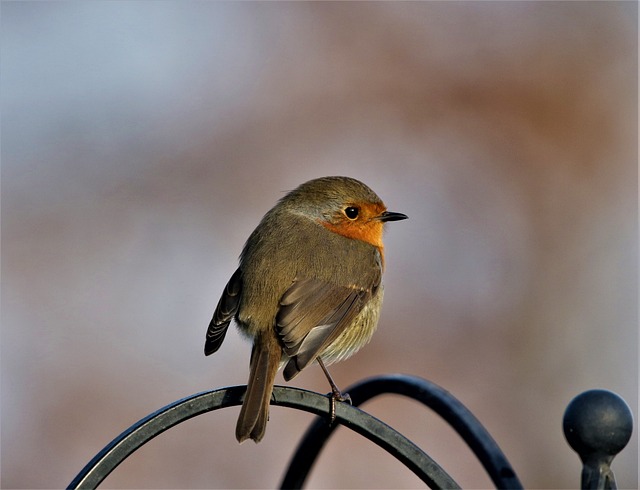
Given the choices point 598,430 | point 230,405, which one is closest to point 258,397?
point 230,405

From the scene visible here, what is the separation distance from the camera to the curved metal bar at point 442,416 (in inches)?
112

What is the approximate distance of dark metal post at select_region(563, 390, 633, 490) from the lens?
2.54 metres

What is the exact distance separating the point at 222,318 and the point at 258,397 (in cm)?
61

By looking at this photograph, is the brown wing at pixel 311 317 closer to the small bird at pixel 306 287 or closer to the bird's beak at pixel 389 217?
the small bird at pixel 306 287

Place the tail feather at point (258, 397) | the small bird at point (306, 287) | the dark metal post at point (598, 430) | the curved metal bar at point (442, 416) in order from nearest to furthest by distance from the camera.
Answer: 1. the dark metal post at point (598, 430)
2. the tail feather at point (258, 397)
3. the curved metal bar at point (442, 416)
4. the small bird at point (306, 287)

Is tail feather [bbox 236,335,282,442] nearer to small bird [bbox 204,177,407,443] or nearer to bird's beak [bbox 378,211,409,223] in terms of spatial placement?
small bird [bbox 204,177,407,443]

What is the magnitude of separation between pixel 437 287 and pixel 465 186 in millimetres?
743

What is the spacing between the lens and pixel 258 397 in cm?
274

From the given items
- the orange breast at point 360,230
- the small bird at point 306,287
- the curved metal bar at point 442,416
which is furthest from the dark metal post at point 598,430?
the orange breast at point 360,230

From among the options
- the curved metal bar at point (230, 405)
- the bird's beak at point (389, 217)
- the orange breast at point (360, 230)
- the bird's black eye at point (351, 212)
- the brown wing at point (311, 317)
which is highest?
the bird's black eye at point (351, 212)

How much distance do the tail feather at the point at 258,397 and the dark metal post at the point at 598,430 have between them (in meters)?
0.90

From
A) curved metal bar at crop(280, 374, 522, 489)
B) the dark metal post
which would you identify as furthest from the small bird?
the dark metal post

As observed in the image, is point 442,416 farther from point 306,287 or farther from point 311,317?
point 306,287

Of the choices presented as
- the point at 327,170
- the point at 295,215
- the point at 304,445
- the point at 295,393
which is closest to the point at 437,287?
the point at 327,170
